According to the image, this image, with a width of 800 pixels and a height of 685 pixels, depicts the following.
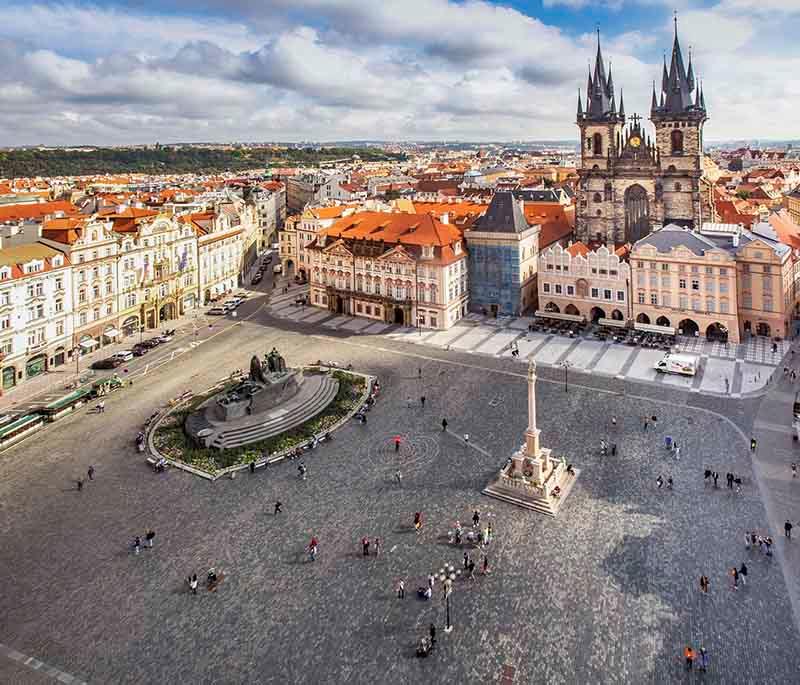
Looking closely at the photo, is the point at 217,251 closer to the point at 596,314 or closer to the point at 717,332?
the point at 596,314

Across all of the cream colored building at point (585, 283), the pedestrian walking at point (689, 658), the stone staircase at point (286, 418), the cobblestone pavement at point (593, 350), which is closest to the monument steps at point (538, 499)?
the pedestrian walking at point (689, 658)

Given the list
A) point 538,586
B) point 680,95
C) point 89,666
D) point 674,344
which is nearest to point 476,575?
point 538,586

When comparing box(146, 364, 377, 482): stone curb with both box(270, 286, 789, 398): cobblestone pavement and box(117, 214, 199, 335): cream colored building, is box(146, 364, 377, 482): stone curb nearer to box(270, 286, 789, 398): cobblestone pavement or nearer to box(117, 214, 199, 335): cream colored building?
box(270, 286, 789, 398): cobblestone pavement

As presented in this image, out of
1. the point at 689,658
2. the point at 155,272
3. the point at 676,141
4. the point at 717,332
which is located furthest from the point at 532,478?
the point at 676,141

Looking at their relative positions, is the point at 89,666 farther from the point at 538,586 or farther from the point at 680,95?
the point at 680,95

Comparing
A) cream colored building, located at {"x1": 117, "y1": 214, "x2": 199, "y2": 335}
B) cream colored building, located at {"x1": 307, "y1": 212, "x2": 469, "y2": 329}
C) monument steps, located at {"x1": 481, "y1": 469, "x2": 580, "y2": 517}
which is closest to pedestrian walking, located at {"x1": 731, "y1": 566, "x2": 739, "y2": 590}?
monument steps, located at {"x1": 481, "y1": 469, "x2": 580, "y2": 517}

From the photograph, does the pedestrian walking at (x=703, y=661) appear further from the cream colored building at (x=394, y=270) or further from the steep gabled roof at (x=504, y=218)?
the steep gabled roof at (x=504, y=218)
